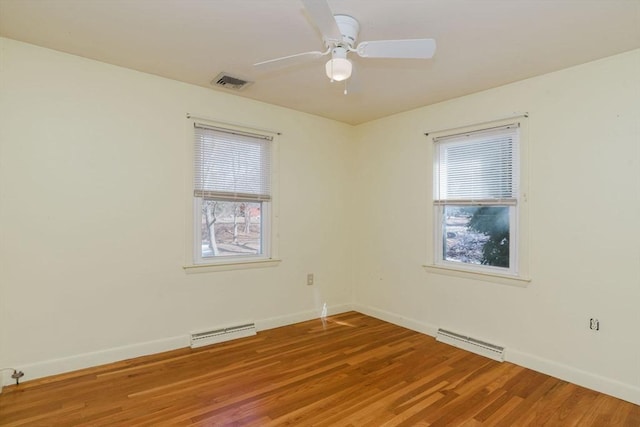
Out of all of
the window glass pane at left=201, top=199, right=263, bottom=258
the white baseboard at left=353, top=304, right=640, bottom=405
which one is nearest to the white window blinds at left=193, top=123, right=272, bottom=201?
the window glass pane at left=201, top=199, right=263, bottom=258

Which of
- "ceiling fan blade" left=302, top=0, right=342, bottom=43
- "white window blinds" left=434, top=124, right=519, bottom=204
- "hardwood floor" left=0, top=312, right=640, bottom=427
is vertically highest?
"ceiling fan blade" left=302, top=0, right=342, bottom=43

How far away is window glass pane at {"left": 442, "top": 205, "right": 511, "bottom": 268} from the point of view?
3326 mm

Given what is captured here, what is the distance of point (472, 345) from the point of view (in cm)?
336

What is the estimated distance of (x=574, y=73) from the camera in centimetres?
283

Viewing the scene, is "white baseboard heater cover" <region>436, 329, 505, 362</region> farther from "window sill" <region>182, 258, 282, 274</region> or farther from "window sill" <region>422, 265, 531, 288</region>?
"window sill" <region>182, 258, 282, 274</region>

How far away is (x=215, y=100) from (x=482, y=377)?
3.44 m

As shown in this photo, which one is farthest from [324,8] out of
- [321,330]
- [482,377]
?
[321,330]

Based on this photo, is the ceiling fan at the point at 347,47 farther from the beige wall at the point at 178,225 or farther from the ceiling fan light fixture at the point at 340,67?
the beige wall at the point at 178,225

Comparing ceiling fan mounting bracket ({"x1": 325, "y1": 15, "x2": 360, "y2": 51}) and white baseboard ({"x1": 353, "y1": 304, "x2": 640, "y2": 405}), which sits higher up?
ceiling fan mounting bracket ({"x1": 325, "y1": 15, "x2": 360, "y2": 51})

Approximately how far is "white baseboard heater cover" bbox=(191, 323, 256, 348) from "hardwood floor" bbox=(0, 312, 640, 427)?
0.37ft

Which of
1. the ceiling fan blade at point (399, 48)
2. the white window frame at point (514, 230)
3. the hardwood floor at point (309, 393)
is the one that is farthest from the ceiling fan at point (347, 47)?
the hardwood floor at point (309, 393)

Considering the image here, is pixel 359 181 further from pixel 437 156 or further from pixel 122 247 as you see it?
pixel 122 247

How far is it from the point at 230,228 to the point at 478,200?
98.6 inches

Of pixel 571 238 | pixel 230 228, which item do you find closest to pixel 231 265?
pixel 230 228
